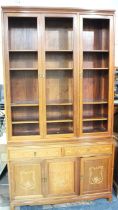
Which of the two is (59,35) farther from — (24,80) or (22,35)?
(24,80)

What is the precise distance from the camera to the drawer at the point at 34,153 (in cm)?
219

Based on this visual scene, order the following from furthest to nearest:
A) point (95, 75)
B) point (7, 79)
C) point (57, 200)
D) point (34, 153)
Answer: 1. point (95, 75)
2. point (57, 200)
3. point (34, 153)
4. point (7, 79)

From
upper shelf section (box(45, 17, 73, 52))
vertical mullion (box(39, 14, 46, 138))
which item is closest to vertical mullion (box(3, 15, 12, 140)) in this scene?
vertical mullion (box(39, 14, 46, 138))

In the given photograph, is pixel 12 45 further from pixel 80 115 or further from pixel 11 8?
pixel 80 115

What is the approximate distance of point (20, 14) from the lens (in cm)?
203

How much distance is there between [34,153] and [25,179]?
1.10ft

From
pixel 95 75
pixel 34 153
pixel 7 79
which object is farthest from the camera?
pixel 95 75

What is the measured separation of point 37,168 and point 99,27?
1.84 m

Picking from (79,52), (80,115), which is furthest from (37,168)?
(79,52)

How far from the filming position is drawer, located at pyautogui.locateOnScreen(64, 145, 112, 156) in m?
2.26

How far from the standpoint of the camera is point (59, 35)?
7.77 ft

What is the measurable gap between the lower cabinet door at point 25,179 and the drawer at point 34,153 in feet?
0.27

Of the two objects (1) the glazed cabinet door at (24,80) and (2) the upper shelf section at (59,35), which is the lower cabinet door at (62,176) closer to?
(1) the glazed cabinet door at (24,80)

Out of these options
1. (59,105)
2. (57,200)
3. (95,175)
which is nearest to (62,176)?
(57,200)
